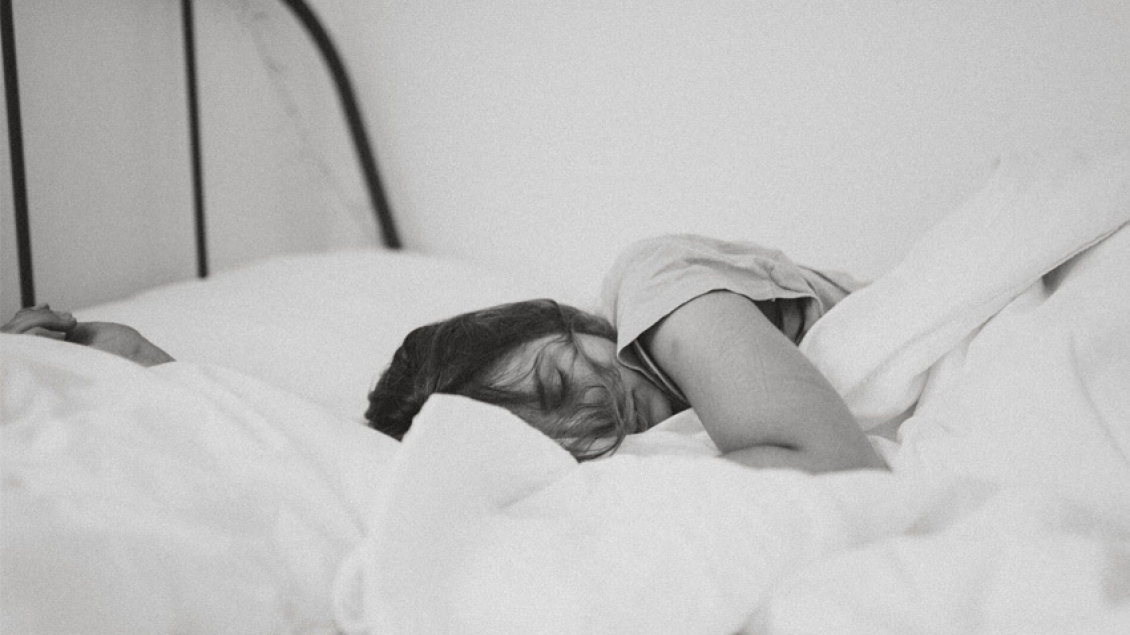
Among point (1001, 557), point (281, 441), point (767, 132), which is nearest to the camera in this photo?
point (1001, 557)

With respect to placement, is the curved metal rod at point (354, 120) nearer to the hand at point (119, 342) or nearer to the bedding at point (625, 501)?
the hand at point (119, 342)

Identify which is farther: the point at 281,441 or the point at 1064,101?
the point at 1064,101

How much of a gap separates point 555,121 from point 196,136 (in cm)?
66

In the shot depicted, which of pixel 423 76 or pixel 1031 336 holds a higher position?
pixel 423 76

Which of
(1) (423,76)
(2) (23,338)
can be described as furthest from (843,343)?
(1) (423,76)

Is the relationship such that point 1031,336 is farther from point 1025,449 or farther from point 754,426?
point 754,426

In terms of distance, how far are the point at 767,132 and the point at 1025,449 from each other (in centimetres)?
88

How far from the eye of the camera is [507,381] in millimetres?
785

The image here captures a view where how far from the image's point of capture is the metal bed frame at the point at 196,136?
118 cm

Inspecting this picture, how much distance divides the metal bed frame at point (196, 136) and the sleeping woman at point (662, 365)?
0.72m

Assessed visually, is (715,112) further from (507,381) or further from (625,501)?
(625,501)

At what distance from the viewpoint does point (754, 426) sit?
A: 675mm

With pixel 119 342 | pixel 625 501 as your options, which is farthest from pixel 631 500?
pixel 119 342

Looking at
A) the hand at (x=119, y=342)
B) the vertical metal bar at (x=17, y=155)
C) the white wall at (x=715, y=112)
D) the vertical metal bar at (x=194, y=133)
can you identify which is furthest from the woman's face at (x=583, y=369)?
the vertical metal bar at (x=194, y=133)
